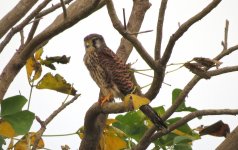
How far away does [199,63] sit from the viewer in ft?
8.25

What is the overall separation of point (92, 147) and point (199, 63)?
1.10 metres

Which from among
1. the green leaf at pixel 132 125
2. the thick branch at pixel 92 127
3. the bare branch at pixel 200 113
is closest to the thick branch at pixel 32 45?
the thick branch at pixel 92 127

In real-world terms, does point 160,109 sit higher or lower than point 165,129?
higher

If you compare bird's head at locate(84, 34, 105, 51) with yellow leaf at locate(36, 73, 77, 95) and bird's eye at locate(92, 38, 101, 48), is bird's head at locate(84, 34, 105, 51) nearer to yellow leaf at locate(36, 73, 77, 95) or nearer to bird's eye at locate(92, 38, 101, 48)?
bird's eye at locate(92, 38, 101, 48)

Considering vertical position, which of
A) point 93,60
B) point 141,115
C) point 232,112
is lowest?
point 232,112

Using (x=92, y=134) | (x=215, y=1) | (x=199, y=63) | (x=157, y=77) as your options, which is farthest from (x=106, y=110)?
(x=215, y=1)

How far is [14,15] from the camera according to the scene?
2.98 meters

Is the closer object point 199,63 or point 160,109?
point 199,63

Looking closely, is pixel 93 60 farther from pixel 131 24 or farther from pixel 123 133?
pixel 123 133

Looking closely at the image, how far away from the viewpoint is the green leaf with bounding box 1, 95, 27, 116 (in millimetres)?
2838

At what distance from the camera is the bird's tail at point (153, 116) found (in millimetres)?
3027

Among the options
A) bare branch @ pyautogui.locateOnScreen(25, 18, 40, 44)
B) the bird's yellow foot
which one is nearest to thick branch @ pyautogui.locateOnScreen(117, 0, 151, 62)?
the bird's yellow foot

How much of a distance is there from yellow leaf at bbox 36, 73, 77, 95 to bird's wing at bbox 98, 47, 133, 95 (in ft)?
1.93

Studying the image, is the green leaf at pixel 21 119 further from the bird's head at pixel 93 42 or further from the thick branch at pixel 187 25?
the bird's head at pixel 93 42
